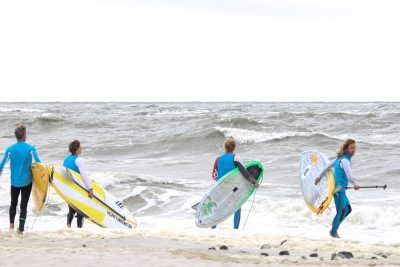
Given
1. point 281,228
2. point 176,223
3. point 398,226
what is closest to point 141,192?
point 176,223

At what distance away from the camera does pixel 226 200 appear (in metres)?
9.52

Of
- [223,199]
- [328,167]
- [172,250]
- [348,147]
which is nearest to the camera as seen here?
[172,250]

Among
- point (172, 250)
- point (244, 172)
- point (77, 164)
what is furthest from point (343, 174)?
point (77, 164)

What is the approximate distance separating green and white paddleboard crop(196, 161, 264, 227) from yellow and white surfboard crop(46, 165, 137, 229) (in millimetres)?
1113

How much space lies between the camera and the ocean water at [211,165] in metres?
10.5

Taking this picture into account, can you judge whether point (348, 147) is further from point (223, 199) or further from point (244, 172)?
point (223, 199)

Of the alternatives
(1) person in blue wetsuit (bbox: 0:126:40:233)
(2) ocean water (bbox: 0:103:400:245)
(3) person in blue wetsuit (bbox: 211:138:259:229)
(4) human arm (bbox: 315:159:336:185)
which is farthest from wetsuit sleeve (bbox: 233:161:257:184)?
(1) person in blue wetsuit (bbox: 0:126:40:233)

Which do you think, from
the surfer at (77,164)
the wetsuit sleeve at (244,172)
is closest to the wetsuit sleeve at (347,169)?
the wetsuit sleeve at (244,172)

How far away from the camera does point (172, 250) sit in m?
6.46

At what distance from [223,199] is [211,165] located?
32.8ft

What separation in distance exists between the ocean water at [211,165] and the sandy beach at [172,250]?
1.52 meters

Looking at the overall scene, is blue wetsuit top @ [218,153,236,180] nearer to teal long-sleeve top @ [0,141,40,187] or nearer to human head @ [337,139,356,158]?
human head @ [337,139,356,158]

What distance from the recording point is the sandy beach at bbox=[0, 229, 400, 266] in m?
5.78

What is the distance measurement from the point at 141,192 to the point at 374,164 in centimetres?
796
